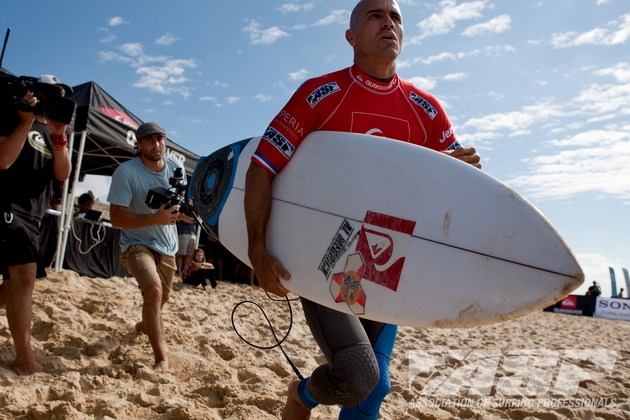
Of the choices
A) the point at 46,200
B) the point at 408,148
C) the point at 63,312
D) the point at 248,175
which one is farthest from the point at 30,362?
the point at 408,148

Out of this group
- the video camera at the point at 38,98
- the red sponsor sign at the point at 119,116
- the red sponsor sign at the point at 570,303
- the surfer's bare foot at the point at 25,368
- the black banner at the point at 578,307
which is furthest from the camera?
the red sponsor sign at the point at 570,303

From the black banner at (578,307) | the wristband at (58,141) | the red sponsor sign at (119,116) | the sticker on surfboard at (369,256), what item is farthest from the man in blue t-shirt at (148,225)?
the black banner at (578,307)

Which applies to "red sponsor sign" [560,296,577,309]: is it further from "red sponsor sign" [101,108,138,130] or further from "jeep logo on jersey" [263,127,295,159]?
"jeep logo on jersey" [263,127,295,159]

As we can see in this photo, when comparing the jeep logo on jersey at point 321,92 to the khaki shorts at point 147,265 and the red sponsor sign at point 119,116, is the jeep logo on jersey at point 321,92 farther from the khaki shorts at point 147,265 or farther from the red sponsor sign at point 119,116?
the red sponsor sign at point 119,116

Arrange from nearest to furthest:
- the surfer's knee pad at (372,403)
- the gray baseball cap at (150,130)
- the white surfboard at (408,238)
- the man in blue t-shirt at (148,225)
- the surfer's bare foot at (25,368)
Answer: the white surfboard at (408,238) → the surfer's knee pad at (372,403) → the surfer's bare foot at (25,368) → the man in blue t-shirt at (148,225) → the gray baseball cap at (150,130)

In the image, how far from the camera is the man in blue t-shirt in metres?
3.06

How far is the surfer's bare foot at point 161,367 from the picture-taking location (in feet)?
9.45

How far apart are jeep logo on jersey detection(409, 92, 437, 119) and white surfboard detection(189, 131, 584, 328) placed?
0.42 m

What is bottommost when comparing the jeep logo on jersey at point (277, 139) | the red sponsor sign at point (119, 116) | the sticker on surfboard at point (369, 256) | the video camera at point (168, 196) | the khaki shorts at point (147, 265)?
the khaki shorts at point (147, 265)

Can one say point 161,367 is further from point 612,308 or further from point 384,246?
point 612,308

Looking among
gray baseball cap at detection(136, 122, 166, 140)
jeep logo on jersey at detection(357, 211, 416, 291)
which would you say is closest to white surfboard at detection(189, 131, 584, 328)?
jeep logo on jersey at detection(357, 211, 416, 291)

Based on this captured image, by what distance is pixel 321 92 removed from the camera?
1.93 m

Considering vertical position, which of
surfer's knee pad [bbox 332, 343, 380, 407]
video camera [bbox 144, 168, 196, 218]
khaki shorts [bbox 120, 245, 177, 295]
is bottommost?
surfer's knee pad [bbox 332, 343, 380, 407]

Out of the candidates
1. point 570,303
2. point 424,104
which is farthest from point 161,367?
point 570,303
